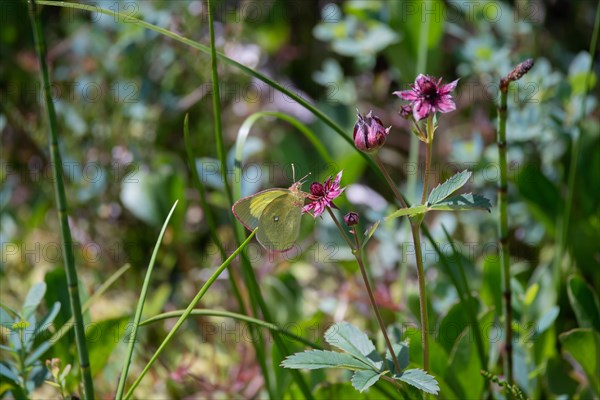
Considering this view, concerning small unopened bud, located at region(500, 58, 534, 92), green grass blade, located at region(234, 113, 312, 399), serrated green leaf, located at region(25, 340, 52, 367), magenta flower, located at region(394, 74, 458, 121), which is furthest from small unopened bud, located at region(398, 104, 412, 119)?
serrated green leaf, located at region(25, 340, 52, 367)

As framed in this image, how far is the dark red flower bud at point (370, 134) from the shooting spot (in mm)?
667

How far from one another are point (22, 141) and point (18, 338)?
118 centimetres

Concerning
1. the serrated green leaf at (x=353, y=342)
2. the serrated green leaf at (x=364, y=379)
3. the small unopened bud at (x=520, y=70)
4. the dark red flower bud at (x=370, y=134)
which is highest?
the small unopened bud at (x=520, y=70)

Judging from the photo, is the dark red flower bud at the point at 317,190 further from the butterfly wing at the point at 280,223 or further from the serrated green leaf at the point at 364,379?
the serrated green leaf at the point at 364,379

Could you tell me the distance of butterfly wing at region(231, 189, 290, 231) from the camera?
2.35 feet

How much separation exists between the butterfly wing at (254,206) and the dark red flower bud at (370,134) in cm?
10

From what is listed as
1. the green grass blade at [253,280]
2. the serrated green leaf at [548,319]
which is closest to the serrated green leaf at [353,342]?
the green grass blade at [253,280]

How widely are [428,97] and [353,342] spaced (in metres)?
0.27

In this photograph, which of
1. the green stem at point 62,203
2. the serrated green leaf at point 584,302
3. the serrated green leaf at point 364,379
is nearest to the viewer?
the serrated green leaf at point 364,379

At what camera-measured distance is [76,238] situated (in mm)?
1693

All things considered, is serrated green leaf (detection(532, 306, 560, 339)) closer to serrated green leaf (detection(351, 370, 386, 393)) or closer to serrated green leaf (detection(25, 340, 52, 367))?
serrated green leaf (detection(351, 370, 386, 393))

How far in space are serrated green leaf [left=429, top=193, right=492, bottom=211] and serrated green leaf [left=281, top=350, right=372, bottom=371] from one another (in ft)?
0.56

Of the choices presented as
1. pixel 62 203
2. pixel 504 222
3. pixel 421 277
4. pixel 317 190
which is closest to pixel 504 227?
pixel 504 222

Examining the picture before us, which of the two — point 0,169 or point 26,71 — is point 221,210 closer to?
point 0,169
